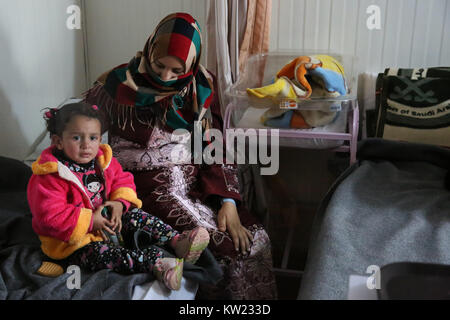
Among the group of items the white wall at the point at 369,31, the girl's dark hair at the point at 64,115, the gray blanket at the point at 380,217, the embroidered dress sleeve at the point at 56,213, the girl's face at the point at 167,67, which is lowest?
the gray blanket at the point at 380,217

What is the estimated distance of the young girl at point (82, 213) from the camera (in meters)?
1.36

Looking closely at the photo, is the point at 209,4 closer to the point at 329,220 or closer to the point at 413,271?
the point at 329,220

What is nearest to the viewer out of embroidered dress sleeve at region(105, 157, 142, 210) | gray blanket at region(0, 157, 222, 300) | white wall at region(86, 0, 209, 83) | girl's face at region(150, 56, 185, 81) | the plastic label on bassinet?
gray blanket at region(0, 157, 222, 300)

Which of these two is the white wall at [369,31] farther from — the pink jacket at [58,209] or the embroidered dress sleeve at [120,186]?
the pink jacket at [58,209]

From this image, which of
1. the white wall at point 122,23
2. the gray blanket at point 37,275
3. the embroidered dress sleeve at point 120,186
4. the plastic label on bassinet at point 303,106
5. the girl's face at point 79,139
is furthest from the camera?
the white wall at point 122,23

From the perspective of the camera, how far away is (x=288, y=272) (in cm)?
210

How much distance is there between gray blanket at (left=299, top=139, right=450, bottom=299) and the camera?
1345 mm

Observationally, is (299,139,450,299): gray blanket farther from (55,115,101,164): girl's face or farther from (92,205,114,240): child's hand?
(55,115,101,164): girl's face

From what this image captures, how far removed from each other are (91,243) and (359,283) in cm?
72

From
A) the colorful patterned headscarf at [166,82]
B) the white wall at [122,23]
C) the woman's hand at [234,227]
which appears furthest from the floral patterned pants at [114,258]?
the white wall at [122,23]

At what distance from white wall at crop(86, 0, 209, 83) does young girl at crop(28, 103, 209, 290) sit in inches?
41.3

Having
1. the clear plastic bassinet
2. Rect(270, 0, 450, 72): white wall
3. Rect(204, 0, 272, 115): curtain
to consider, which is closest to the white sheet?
the clear plastic bassinet

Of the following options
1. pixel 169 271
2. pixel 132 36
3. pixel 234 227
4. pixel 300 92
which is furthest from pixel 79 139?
pixel 132 36
